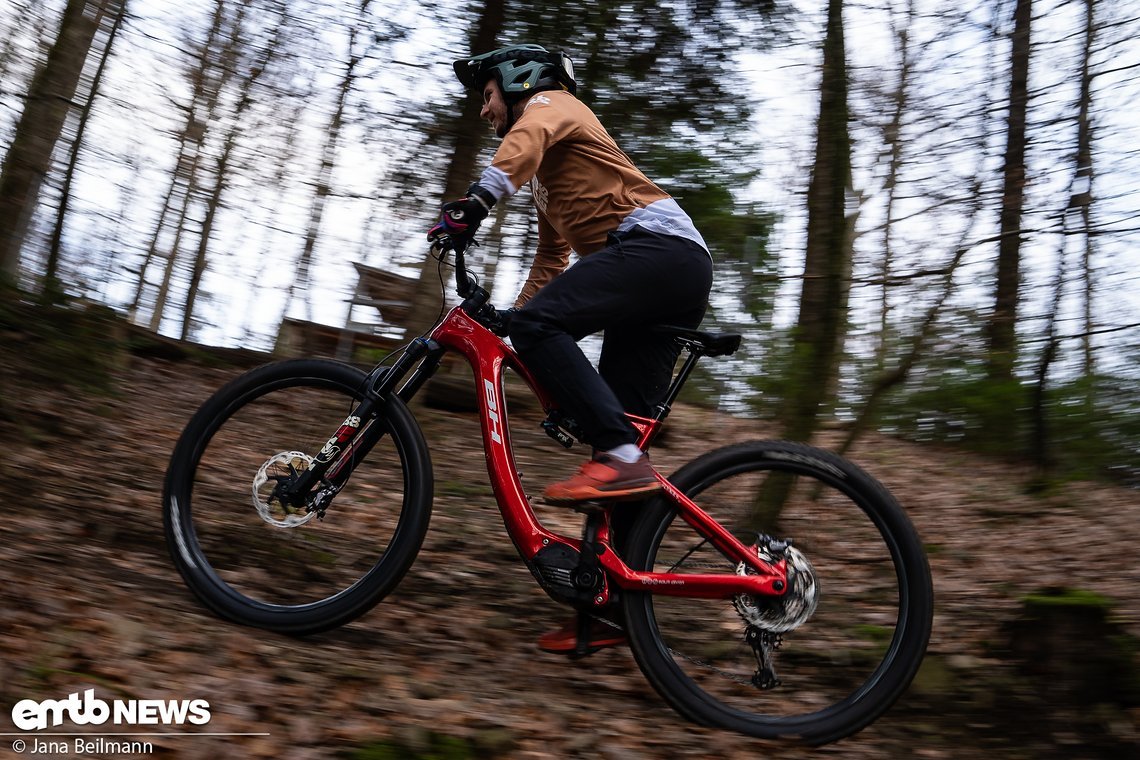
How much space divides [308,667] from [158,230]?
8.01 m

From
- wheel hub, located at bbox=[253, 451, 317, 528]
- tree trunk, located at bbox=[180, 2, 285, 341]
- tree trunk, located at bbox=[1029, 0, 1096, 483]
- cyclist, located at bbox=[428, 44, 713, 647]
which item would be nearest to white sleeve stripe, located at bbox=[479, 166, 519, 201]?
cyclist, located at bbox=[428, 44, 713, 647]

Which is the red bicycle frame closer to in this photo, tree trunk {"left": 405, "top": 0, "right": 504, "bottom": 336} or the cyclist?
the cyclist

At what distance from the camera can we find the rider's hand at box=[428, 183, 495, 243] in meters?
2.68

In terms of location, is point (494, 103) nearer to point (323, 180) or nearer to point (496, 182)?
point (496, 182)

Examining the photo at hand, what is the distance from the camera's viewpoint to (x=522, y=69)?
9.96ft

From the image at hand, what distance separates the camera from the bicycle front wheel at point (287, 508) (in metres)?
3.00

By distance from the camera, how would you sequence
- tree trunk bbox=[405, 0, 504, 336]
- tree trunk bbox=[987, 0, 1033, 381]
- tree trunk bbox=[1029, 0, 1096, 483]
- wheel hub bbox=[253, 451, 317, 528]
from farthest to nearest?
tree trunk bbox=[405, 0, 504, 336]
tree trunk bbox=[987, 0, 1033, 381]
tree trunk bbox=[1029, 0, 1096, 483]
wheel hub bbox=[253, 451, 317, 528]

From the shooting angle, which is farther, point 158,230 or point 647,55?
point 158,230

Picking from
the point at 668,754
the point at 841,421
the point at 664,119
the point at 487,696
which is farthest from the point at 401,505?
the point at 664,119

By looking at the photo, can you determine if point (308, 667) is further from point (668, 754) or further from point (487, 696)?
point (668, 754)

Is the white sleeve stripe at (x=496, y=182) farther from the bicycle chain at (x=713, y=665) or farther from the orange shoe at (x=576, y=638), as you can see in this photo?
the orange shoe at (x=576, y=638)

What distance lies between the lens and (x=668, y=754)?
2547 mm

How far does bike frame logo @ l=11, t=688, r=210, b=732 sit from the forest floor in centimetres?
3

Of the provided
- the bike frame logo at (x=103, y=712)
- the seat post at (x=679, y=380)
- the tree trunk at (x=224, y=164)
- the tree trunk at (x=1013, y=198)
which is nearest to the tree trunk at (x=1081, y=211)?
the tree trunk at (x=1013, y=198)
